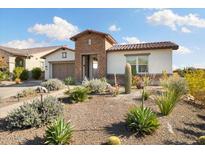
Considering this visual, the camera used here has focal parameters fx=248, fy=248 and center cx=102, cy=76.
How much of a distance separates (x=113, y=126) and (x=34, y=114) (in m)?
2.91

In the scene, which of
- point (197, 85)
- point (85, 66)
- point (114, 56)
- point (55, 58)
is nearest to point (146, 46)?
point (114, 56)

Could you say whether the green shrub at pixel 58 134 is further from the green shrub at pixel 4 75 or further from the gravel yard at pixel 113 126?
the green shrub at pixel 4 75

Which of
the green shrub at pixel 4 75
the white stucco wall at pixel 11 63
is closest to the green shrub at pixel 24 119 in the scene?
the green shrub at pixel 4 75

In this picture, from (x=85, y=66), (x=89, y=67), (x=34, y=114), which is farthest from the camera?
(x=89, y=67)

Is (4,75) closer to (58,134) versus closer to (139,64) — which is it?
(139,64)

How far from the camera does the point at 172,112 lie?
1108 cm

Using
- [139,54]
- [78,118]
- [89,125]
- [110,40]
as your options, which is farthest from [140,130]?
[110,40]

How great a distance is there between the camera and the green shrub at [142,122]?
8.38 meters

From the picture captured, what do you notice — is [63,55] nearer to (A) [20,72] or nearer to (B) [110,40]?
(B) [110,40]

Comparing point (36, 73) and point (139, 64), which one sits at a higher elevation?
point (139, 64)

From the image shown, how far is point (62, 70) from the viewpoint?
2802 centimetres

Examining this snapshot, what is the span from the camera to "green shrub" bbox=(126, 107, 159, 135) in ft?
27.5
